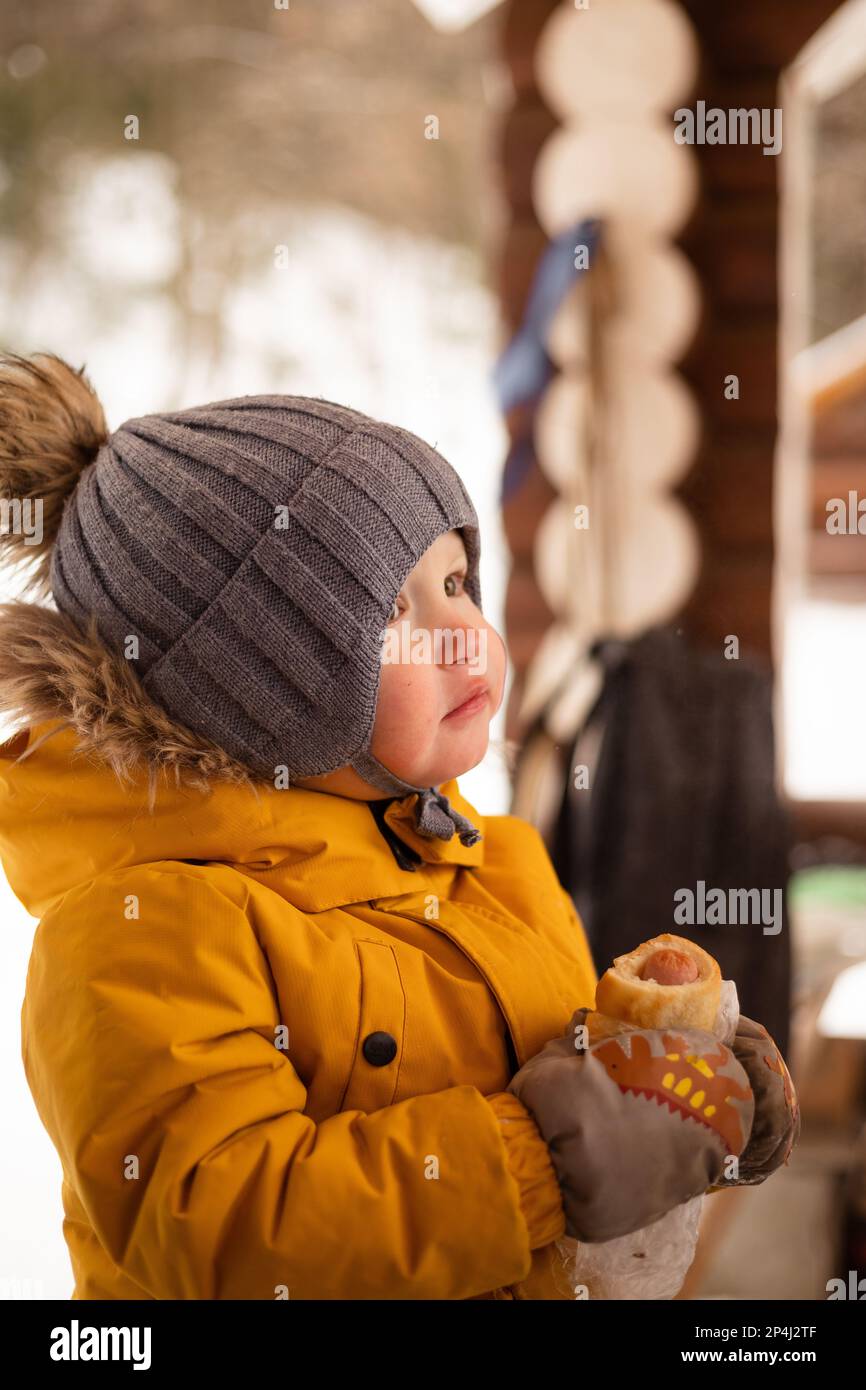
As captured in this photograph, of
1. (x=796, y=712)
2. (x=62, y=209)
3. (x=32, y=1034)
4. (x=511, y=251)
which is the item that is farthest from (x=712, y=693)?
(x=62, y=209)

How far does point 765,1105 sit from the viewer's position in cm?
70

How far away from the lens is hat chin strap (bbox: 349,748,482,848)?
2.57 ft

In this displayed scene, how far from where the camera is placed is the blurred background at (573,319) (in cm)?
162

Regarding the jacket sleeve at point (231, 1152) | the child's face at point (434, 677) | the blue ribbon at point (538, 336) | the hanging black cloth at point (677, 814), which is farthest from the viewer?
the blue ribbon at point (538, 336)

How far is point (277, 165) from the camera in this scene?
6.77 feet

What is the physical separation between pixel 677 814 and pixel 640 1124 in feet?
3.21

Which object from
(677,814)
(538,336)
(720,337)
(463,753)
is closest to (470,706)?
(463,753)

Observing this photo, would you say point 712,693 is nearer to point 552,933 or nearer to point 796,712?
point 796,712

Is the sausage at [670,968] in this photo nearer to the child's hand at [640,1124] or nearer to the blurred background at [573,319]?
the child's hand at [640,1124]

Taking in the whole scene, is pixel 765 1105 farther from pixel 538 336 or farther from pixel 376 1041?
pixel 538 336

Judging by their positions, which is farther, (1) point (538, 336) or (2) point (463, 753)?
(1) point (538, 336)

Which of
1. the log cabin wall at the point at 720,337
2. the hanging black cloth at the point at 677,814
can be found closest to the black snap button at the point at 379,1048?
the hanging black cloth at the point at 677,814

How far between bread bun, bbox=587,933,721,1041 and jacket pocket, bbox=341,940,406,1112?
0.12 meters

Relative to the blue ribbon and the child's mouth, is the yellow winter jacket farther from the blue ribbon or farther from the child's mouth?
the blue ribbon
